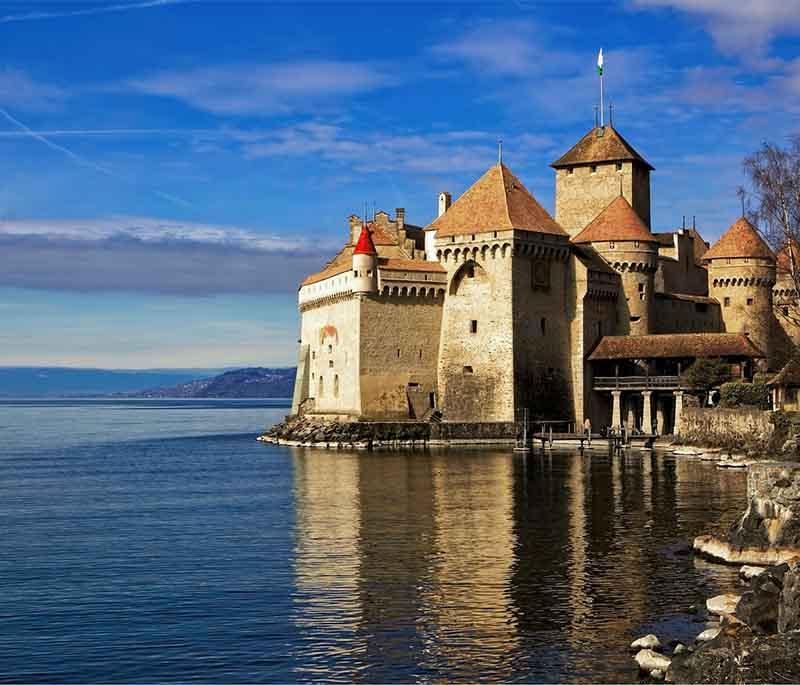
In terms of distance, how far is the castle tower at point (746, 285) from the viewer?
67562 mm

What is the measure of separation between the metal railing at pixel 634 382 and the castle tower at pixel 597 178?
13280mm

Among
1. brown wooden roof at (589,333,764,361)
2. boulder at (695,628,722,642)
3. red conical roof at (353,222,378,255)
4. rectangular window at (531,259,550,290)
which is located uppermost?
red conical roof at (353,222,378,255)

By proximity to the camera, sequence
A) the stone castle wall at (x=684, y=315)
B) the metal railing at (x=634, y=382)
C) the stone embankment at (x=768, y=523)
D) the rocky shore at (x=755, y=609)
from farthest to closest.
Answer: the stone castle wall at (x=684, y=315) → the metal railing at (x=634, y=382) → the stone embankment at (x=768, y=523) → the rocky shore at (x=755, y=609)

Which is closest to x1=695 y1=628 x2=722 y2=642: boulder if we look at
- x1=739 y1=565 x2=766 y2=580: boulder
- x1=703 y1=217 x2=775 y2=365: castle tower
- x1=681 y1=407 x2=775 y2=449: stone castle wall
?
x1=739 y1=565 x2=766 y2=580: boulder

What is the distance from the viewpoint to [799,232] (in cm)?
3884

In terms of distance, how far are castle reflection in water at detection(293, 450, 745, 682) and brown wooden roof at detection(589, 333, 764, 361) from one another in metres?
16.1

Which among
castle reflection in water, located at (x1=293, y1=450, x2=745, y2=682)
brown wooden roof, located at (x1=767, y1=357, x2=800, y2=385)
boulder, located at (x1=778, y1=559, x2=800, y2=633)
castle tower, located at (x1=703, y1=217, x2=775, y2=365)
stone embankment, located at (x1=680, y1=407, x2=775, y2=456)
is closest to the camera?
boulder, located at (x1=778, y1=559, x2=800, y2=633)

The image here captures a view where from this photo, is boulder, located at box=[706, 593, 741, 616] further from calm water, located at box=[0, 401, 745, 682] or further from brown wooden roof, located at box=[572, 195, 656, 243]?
brown wooden roof, located at box=[572, 195, 656, 243]

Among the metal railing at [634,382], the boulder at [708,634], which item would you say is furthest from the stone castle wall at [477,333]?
the boulder at [708,634]

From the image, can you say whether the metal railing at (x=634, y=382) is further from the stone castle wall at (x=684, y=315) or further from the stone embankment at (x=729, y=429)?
the stone castle wall at (x=684, y=315)

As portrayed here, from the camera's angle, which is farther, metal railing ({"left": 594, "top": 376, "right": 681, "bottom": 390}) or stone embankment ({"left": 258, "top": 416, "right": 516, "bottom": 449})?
metal railing ({"left": 594, "top": 376, "right": 681, "bottom": 390})

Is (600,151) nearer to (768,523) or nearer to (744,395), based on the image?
(744,395)

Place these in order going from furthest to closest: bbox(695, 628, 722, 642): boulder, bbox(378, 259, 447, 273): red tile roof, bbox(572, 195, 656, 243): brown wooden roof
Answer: bbox(572, 195, 656, 243): brown wooden roof
bbox(378, 259, 447, 273): red tile roof
bbox(695, 628, 722, 642): boulder

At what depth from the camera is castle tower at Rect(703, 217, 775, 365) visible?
6756cm
